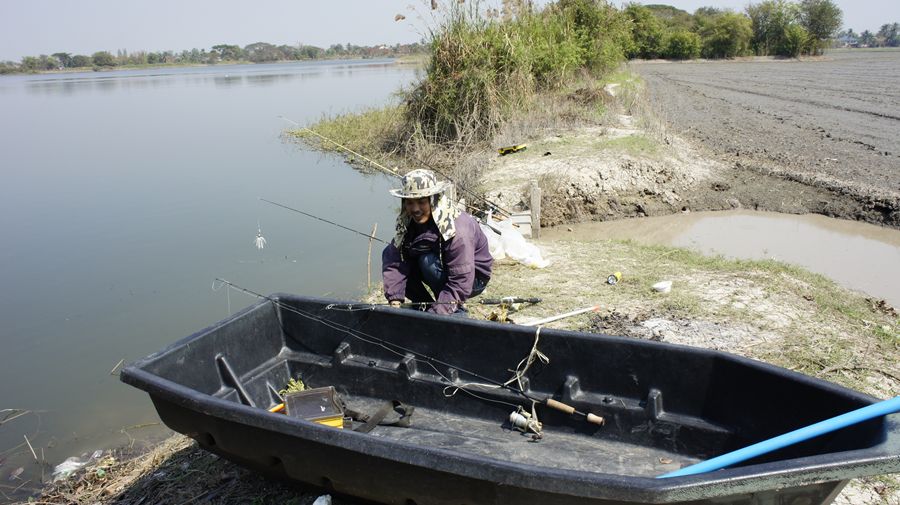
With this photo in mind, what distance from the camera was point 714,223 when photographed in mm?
8852

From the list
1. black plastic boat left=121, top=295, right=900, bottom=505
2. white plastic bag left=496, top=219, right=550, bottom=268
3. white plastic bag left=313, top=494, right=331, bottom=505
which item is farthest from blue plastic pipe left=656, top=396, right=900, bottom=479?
white plastic bag left=496, top=219, right=550, bottom=268

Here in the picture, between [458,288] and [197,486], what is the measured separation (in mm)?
1865

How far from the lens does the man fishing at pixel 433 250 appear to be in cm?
416

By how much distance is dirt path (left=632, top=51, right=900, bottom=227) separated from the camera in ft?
29.6

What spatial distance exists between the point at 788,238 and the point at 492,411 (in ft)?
18.7

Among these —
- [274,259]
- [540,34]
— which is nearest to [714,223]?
[274,259]

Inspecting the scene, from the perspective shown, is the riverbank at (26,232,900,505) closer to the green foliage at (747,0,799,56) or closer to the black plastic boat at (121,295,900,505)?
the black plastic boat at (121,295,900,505)

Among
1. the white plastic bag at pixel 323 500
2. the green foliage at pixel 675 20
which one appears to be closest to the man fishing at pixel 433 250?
the white plastic bag at pixel 323 500

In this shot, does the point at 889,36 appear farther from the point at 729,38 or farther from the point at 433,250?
the point at 433,250

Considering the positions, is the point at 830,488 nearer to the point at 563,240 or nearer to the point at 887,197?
the point at 563,240

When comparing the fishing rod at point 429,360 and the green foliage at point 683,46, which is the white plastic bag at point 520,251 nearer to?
the fishing rod at point 429,360

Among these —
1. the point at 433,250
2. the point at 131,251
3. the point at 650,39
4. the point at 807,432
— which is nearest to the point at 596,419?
the point at 807,432

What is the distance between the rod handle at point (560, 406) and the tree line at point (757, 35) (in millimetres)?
55061

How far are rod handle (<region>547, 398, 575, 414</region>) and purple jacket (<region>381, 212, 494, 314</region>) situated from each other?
90 cm
